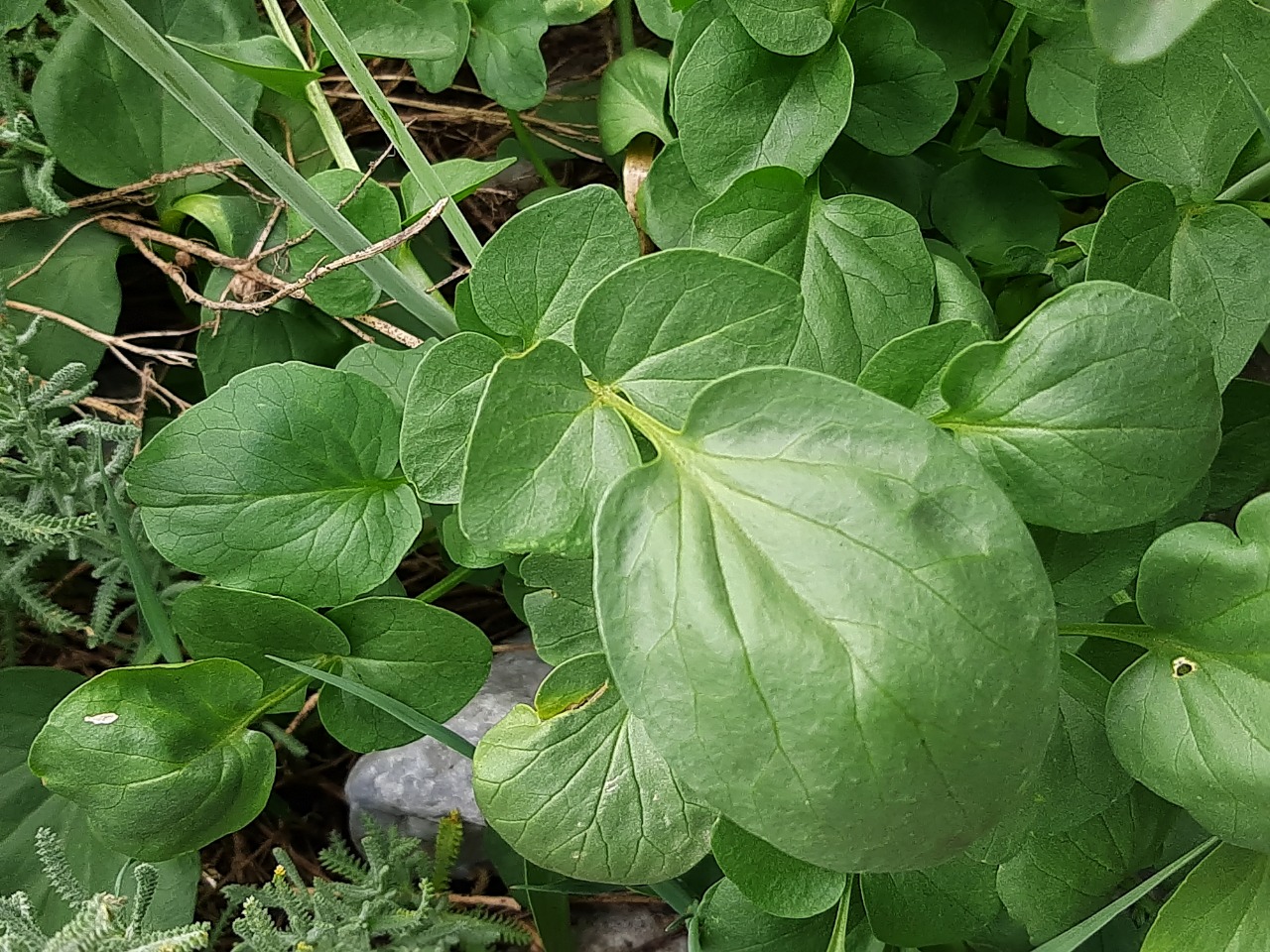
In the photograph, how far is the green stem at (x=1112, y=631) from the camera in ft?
1.73

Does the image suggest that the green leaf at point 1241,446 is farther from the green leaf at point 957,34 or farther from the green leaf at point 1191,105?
the green leaf at point 957,34

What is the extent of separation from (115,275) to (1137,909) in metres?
0.85

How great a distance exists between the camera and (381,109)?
583 millimetres

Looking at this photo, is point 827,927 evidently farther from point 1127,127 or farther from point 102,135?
point 102,135

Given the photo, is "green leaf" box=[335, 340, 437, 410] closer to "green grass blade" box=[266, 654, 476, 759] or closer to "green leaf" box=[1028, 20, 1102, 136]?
"green grass blade" box=[266, 654, 476, 759]

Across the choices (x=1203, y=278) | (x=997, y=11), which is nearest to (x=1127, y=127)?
(x=1203, y=278)

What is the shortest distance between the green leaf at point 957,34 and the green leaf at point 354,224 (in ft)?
1.13

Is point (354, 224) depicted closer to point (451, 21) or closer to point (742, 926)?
point (451, 21)

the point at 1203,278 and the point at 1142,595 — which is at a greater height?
the point at 1203,278

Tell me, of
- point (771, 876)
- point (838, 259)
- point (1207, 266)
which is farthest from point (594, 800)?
point (1207, 266)

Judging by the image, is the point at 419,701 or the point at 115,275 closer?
the point at 419,701

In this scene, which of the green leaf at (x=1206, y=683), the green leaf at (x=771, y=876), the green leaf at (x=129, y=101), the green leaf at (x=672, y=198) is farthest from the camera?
the green leaf at (x=129, y=101)

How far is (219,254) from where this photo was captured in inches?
30.9

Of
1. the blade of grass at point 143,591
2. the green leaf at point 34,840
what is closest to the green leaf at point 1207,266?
the blade of grass at point 143,591
